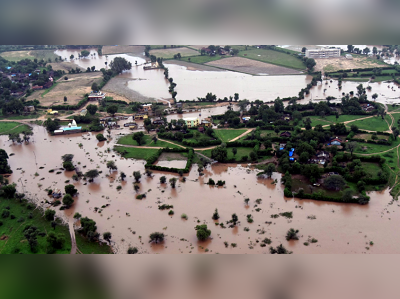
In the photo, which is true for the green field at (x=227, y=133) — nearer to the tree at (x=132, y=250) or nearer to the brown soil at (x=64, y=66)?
the tree at (x=132, y=250)

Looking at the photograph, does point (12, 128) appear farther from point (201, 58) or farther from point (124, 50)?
point (124, 50)

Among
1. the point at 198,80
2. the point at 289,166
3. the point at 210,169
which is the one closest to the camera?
the point at 289,166

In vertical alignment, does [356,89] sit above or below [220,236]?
above

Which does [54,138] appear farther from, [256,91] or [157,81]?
[256,91]

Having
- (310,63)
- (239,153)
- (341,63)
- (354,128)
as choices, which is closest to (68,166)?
(239,153)

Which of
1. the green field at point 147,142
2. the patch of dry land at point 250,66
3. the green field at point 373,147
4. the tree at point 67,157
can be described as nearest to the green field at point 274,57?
the patch of dry land at point 250,66

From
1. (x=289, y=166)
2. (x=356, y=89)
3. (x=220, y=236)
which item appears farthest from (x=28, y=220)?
(x=356, y=89)
